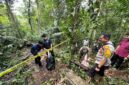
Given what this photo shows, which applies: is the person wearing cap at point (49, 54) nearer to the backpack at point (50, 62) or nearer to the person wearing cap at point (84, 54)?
the backpack at point (50, 62)

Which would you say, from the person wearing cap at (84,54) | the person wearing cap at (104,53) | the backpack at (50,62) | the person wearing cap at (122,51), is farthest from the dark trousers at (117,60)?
the backpack at (50,62)

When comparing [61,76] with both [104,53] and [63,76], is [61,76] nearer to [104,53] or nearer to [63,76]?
[63,76]

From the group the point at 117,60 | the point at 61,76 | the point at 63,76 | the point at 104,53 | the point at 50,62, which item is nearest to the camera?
the point at 104,53

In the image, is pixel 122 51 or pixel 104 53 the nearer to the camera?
pixel 104 53

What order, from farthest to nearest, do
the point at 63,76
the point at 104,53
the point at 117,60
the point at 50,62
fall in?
the point at 50,62 < the point at 117,60 < the point at 63,76 < the point at 104,53

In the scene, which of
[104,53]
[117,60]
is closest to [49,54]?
[117,60]

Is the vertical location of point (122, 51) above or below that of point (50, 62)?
above

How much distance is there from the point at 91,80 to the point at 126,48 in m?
2.22

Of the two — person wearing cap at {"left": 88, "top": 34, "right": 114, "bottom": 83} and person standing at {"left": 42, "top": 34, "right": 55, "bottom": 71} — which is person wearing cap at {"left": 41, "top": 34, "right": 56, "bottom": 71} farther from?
person wearing cap at {"left": 88, "top": 34, "right": 114, "bottom": 83}

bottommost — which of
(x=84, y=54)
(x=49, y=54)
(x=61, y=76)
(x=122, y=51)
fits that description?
(x=61, y=76)

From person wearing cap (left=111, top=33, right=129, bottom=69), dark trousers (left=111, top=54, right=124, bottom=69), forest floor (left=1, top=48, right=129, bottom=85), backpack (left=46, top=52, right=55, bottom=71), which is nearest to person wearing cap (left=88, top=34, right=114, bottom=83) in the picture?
forest floor (left=1, top=48, right=129, bottom=85)

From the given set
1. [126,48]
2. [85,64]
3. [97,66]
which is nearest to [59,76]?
[85,64]

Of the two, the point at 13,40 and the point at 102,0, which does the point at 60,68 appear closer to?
the point at 102,0

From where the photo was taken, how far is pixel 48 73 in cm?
836
